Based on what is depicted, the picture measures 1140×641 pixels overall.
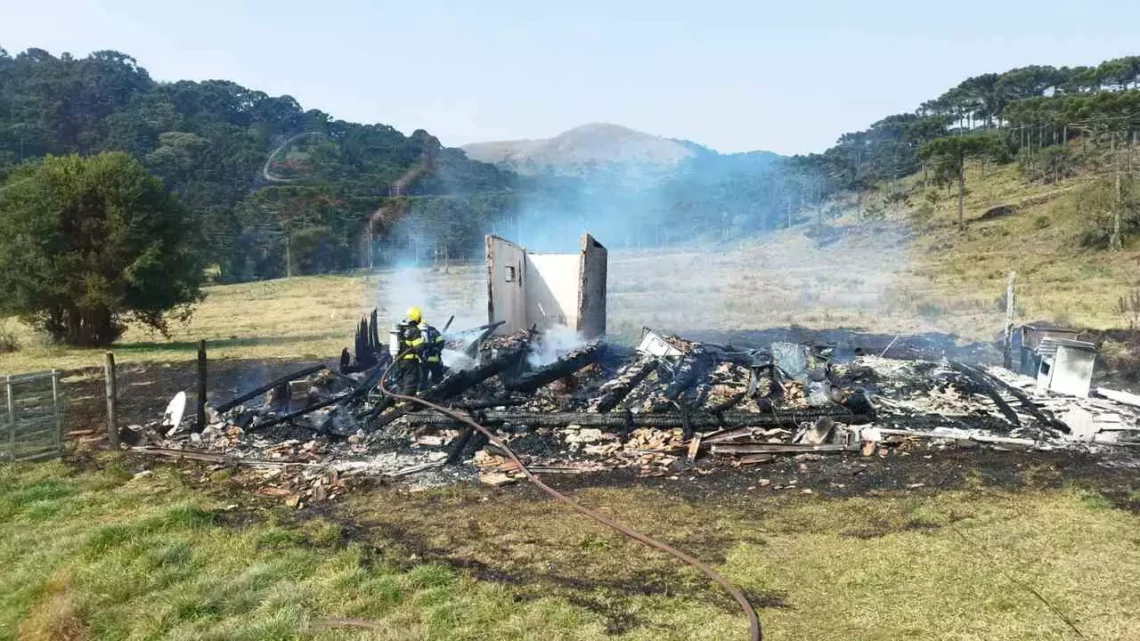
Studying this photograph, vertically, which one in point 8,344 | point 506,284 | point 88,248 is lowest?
point 8,344

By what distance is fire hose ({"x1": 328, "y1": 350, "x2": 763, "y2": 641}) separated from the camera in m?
4.57

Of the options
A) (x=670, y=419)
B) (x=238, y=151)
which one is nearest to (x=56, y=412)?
(x=670, y=419)

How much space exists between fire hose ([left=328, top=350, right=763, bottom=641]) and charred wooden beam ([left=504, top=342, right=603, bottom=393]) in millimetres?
1787

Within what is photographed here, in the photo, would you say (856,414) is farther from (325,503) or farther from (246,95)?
(246,95)

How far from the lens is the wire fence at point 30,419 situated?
8523 millimetres

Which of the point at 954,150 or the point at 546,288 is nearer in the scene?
the point at 546,288

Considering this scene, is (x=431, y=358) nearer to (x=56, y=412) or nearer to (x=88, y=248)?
(x=56, y=412)

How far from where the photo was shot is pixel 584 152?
155625 millimetres

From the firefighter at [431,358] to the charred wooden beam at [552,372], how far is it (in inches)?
45.5

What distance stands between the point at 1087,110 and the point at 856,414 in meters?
54.1

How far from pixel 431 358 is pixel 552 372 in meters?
2.09

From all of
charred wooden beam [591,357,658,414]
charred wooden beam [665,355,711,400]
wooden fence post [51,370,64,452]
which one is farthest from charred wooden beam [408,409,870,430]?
wooden fence post [51,370,64,452]

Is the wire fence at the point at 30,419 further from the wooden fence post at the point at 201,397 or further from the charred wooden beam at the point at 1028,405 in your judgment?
the charred wooden beam at the point at 1028,405

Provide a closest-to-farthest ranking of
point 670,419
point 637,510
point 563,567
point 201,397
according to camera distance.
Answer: point 563,567 < point 637,510 < point 670,419 < point 201,397
